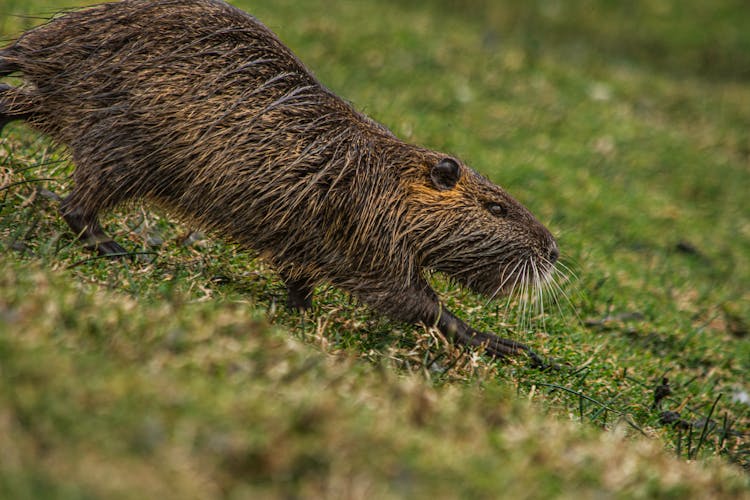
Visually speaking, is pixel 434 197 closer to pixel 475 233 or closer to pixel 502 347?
pixel 475 233

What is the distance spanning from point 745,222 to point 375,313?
18.6 ft

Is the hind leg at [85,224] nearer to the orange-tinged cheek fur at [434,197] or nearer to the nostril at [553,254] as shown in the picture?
the orange-tinged cheek fur at [434,197]

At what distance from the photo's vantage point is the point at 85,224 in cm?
414


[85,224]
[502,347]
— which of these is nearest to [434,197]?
[502,347]

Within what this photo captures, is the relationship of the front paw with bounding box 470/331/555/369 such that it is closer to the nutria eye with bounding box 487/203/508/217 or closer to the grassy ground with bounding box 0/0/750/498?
the grassy ground with bounding box 0/0/750/498

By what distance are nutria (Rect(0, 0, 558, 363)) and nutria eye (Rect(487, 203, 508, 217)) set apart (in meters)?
0.05

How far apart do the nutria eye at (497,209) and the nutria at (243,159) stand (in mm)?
54

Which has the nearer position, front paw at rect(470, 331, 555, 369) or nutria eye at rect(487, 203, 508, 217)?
front paw at rect(470, 331, 555, 369)

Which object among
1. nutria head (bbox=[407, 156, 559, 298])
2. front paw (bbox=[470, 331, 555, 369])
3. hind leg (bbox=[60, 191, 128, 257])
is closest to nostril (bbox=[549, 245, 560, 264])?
nutria head (bbox=[407, 156, 559, 298])

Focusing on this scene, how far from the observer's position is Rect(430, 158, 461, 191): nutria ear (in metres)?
4.20

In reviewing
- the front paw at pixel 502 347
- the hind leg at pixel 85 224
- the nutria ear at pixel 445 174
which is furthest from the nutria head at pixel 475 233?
the hind leg at pixel 85 224

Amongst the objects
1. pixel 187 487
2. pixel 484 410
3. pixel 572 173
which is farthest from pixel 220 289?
pixel 572 173

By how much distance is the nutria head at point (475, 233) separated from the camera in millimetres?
4176

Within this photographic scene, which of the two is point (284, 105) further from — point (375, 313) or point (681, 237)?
point (681, 237)
